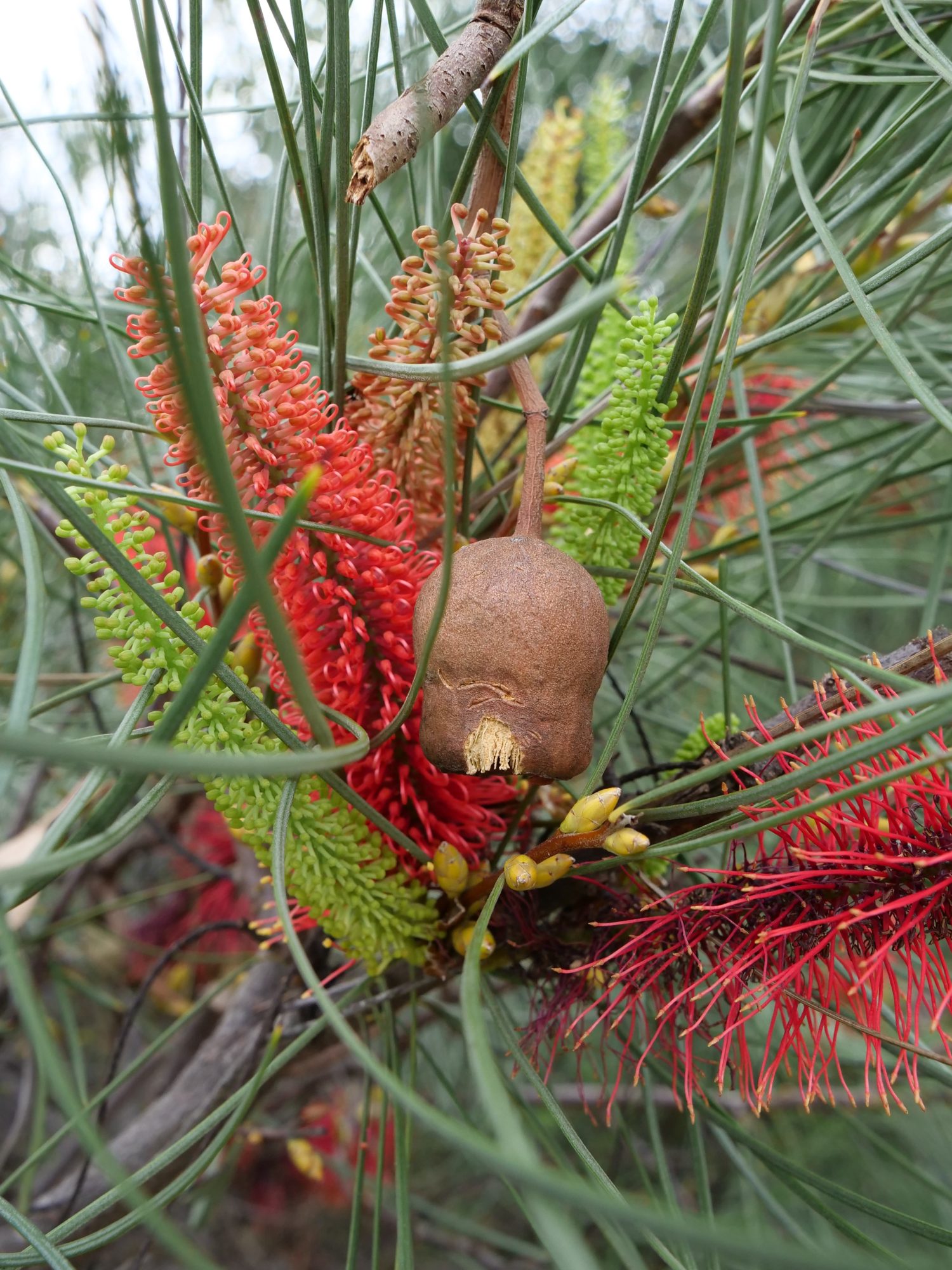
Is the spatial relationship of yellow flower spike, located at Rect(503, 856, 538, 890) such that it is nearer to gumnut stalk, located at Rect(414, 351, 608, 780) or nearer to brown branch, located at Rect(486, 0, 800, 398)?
gumnut stalk, located at Rect(414, 351, 608, 780)

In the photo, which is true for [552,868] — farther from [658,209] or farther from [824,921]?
[658,209]

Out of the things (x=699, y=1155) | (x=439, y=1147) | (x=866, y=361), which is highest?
(x=866, y=361)

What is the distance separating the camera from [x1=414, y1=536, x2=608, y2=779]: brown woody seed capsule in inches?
6.8

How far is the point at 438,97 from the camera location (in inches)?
7.0

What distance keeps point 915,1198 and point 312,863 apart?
570mm

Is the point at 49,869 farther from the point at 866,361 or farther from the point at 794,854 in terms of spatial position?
the point at 866,361

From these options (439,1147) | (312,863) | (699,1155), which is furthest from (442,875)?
(439,1147)

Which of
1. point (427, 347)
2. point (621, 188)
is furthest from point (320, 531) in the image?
point (621, 188)

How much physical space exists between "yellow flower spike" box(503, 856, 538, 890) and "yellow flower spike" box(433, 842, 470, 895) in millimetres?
25

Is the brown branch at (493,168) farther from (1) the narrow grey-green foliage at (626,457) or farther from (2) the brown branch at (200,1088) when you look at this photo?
(2) the brown branch at (200,1088)

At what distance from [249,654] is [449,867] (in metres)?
0.10

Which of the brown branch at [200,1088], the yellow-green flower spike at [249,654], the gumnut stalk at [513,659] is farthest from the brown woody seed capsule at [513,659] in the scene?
the brown branch at [200,1088]

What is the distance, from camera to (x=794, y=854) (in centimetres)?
18

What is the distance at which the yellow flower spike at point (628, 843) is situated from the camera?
0.19m
